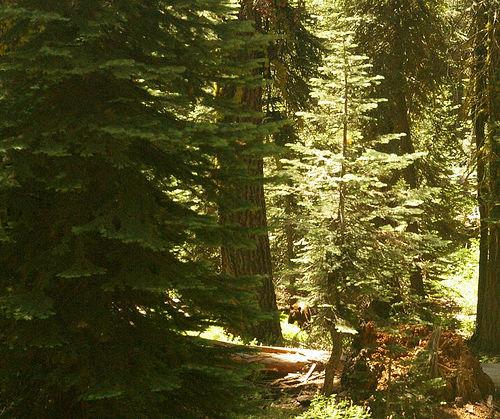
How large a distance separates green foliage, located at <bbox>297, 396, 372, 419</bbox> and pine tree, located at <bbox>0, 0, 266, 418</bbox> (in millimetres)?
2090

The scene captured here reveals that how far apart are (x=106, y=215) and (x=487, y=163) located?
9.99m

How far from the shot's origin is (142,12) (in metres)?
5.30

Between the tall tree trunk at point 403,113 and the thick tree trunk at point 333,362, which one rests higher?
the tall tree trunk at point 403,113

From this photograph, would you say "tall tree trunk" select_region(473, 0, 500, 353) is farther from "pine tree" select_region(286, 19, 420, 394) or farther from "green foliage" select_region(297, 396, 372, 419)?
"green foliage" select_region(297, 396, 372, 419)

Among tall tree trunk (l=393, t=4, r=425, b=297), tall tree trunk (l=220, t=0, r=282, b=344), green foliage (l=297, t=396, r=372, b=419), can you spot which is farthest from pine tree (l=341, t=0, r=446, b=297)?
green foliage (l=297, t=396, r=372, b=419)

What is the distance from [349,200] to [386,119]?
8.52 m

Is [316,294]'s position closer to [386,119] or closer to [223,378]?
[223,378]

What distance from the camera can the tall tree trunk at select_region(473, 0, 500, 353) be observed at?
1234cm

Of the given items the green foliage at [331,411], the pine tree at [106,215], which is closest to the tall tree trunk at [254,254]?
the green foliage at [331,411]

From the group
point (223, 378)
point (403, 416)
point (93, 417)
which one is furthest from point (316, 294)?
point (93, 417)

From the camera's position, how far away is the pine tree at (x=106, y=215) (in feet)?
15.1

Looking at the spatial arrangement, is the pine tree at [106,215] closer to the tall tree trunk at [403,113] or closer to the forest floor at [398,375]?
the forest floor at [398,375]

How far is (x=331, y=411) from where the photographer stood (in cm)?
701

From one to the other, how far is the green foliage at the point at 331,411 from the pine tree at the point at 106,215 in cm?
209
